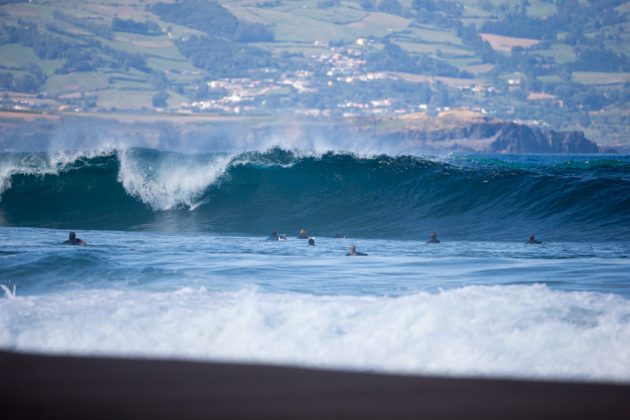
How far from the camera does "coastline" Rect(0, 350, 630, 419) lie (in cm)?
643

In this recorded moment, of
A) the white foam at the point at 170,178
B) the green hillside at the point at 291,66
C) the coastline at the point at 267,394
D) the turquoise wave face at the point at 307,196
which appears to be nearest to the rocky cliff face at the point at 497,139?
the green hillside at the point at 291,66

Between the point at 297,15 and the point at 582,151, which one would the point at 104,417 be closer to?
the point at 582,151

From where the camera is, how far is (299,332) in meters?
8.60

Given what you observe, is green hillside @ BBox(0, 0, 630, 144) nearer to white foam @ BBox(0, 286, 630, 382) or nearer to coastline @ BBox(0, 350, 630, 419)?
white foam @ BBox(0, 286, 630, 382)

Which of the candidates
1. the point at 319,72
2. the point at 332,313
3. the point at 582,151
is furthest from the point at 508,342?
the point at 319,72

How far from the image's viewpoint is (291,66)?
573 feet

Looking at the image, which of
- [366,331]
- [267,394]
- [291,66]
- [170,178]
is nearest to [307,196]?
[170,178]

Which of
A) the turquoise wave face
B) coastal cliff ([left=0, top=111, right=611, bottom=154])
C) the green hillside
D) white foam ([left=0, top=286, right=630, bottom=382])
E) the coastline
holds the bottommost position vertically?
the coastline

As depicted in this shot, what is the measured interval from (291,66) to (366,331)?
6646 inches

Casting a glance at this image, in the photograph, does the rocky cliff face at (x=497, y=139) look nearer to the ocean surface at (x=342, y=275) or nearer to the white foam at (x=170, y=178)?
the white foam at (x=170, y=178)

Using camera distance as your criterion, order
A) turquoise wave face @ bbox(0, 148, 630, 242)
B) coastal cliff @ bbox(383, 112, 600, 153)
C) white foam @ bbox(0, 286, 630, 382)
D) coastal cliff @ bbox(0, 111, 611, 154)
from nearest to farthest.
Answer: white foam @ bbox(0, 286, 630, 382) < turquoise wave face @ bbox(0, 148, 630, 242) < coastal cliff @ bbox(0, 111, 611, 154) < coastal cliff @ bbox(383, 112, 600, 153)

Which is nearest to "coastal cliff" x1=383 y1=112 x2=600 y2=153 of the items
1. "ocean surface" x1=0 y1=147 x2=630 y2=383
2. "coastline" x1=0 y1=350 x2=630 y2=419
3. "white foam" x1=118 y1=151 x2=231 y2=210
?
"white foam" x1=118 y1=151 x2=231 y2=210

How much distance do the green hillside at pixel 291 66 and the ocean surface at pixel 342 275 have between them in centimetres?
9601

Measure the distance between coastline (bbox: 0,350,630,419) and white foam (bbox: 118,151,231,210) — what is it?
22881mm
